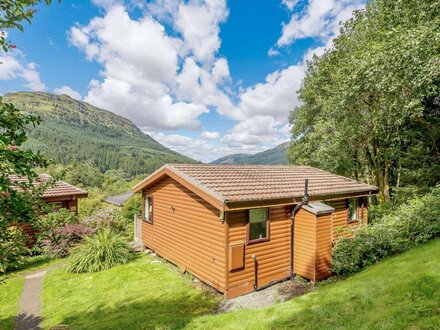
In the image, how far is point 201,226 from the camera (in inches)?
381

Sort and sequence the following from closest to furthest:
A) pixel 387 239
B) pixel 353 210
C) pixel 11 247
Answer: pixel 11 247 → pixel 387 239 → pixel 353 210

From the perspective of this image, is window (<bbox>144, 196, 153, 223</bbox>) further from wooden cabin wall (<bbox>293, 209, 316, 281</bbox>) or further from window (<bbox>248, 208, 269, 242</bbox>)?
wooden cabin wall (<bbox>293, 209, 316, 281</bbox>)

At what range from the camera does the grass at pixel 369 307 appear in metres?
4.70

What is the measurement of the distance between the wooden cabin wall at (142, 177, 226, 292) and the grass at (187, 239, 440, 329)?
2597 mm

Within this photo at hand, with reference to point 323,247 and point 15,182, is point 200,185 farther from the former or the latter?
point 15,182

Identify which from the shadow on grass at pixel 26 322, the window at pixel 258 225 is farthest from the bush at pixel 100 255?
the window at pixel 258 225

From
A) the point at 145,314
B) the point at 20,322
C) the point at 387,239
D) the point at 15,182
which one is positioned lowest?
the point at 20,322

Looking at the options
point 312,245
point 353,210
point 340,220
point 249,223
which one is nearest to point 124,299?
point 249,223

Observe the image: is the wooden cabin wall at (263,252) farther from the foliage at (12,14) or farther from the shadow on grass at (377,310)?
the foliage at (12,14)

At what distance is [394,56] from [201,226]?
10.7 m

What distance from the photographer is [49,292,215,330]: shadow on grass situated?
7012mm

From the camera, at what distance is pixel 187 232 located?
10.6 m

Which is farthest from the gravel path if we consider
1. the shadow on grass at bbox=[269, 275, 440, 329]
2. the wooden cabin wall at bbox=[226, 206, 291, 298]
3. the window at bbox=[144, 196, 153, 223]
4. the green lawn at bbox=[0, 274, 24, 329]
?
the window at bbox=[144, 196, 153, 223]

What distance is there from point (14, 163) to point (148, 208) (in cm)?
1135
